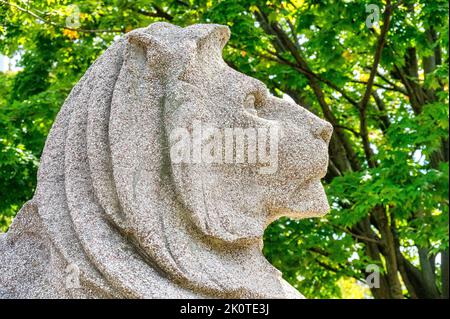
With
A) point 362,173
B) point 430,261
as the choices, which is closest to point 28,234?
point 362,173

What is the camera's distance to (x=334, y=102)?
11.9m

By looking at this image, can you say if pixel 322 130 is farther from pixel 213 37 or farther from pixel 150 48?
pixel 150 48

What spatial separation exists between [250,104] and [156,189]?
72 cm

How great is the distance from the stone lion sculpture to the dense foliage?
418 cm

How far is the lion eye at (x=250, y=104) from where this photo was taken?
4.69 metres

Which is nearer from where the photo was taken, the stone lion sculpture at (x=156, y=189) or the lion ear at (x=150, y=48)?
the stone lion sculpture at (x=156, y=189)

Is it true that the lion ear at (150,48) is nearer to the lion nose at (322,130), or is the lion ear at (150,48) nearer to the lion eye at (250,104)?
the lion eye at (250,104)

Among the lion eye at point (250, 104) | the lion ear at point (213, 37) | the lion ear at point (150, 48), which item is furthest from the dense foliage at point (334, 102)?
the lion eye at point (250, 104)

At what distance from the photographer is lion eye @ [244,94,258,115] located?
469 cm

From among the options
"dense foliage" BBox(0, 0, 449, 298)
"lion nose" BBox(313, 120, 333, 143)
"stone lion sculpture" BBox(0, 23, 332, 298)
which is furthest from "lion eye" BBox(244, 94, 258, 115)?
"dense foliage" BBox(0, 0, 449, 298)

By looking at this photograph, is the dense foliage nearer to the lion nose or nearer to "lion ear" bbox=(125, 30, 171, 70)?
"lion ear" bbox=(125, 30, 171, 70)
